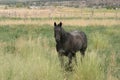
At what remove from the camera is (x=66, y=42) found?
1127cm

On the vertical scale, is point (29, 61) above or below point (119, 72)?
above

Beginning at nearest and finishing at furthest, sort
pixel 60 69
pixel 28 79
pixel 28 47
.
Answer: pixel 28 79, pixel 60 69, pixel 28 47

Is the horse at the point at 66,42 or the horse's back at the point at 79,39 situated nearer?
the horse at the point at 66,42

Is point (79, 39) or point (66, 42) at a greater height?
point (66, 42)

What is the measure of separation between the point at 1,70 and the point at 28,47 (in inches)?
177

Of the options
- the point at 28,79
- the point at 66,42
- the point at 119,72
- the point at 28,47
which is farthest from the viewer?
the point at 28,47

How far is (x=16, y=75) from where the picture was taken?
7.56 metres

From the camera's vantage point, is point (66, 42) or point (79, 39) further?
point (79, 39)

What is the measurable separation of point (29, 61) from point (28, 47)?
361 cm

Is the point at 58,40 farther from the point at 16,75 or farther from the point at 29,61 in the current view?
the point at 16,75

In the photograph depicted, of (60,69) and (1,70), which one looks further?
(60,69)

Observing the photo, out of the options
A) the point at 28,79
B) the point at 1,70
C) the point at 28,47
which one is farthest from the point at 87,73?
the point at 28,47

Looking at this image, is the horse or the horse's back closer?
the horse

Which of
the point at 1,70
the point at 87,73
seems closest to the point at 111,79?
the point at 87,73
